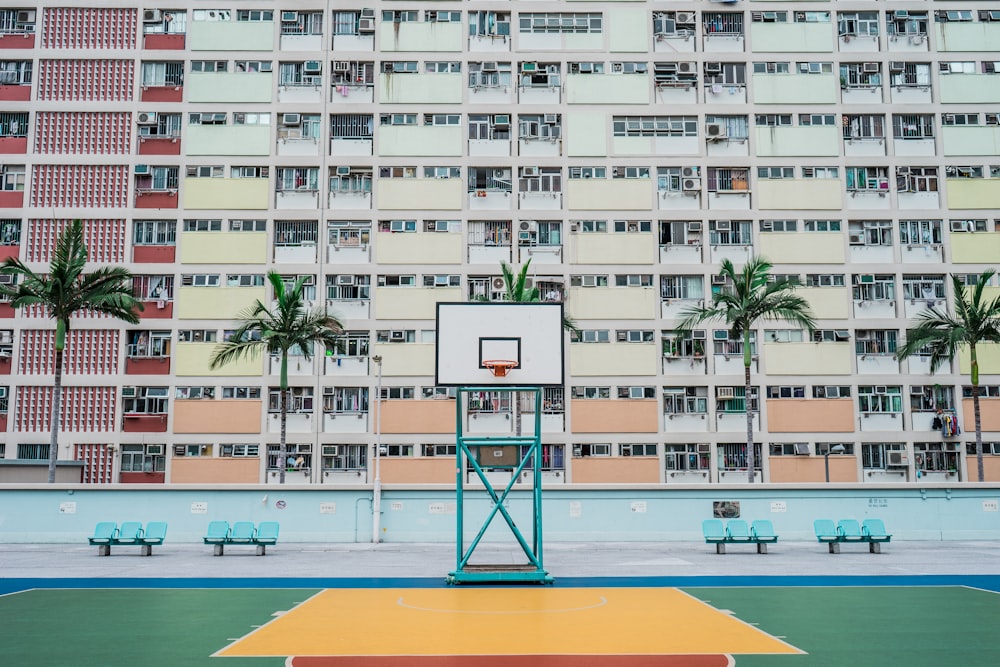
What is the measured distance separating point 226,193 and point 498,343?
28938mm

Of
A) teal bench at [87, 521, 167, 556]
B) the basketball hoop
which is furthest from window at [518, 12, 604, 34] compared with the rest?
teal bench at [87, 521, 167, 556]

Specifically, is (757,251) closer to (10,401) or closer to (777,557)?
(777,557)

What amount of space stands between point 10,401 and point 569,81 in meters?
30.9

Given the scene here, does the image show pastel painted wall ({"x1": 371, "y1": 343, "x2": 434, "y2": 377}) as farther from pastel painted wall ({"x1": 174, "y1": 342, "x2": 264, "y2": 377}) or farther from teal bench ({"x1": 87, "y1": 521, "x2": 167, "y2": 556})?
teal bench ({"x1": 87, "y1": 521, "x2": 167, "y2": 556})

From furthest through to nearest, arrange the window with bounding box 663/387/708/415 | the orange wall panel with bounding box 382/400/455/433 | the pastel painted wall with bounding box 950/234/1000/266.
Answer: the pastel painted wall with bounding box 950/234/1000/266 → the window with bounding box 663/387/708/415 → the orange wall panel with bounding box 382/400/455/433


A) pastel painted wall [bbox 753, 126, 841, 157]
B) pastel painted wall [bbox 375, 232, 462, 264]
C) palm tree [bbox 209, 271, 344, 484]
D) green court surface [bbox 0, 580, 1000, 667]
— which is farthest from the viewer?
pastel painted wall [bbox 753, 126, 841, 157]

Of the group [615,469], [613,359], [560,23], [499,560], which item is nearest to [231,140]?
[560,23]

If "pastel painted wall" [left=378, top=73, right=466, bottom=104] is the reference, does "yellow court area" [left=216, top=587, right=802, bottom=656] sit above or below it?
below

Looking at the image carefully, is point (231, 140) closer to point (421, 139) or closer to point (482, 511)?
point (421, 139)

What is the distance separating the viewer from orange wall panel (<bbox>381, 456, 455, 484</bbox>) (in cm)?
4181

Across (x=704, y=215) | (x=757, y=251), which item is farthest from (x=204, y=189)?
(x=757, y=251)

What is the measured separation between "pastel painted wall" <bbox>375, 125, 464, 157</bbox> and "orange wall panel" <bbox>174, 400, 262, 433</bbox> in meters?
14.2

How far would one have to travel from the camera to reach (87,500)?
96.9 feet

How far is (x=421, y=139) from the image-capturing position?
146 feet
